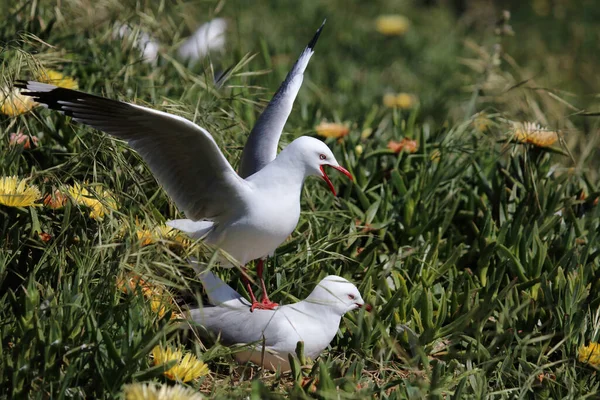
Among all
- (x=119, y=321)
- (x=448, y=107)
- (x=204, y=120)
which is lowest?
(x=448, y=107)

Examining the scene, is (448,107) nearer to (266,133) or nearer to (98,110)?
(266,133)

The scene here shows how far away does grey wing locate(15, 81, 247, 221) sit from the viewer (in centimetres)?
257

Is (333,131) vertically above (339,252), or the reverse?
(333,131)

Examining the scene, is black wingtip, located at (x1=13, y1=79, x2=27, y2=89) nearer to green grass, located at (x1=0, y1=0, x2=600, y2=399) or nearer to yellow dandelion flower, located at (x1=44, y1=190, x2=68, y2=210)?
green grass, located at (x1=0, y1=0, x2=600, y2=399)

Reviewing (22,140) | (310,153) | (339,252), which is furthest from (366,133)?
(22,140)

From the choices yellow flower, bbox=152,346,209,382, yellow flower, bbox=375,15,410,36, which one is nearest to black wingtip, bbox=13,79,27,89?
yellow flower, bbox=152,346,209,382

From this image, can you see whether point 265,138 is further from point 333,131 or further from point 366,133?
point 366,133

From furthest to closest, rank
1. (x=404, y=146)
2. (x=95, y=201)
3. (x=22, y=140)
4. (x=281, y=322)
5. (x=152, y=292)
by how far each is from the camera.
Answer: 1. (x=404, y=146)
2. (x=22, y=140)
3. (x=95, y=201)
4. (x=281, y=322)
5. (x=152, y=292)

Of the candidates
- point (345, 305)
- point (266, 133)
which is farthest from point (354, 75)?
point (345, 305)

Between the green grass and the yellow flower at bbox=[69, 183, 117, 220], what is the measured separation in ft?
0.12

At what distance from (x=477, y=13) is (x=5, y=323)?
6869mm

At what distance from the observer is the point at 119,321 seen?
2.50 meters

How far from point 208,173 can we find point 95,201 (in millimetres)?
468

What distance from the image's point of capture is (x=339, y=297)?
110 inches
